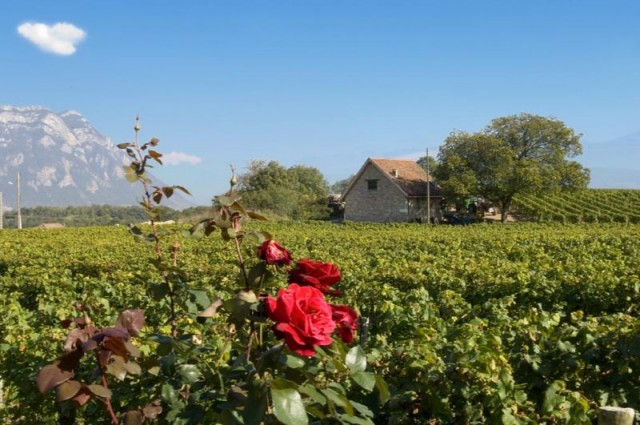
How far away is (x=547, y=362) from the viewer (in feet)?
10.3

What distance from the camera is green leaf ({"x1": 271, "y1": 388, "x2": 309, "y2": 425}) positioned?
59.9 inches

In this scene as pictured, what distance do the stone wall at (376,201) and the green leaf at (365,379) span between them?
47.7 meters

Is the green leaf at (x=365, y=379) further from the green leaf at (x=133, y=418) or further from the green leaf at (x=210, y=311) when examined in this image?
the green leaf at (x=133, y=418)

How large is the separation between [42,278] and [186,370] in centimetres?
828

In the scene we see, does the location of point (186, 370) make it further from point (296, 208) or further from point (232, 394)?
point (296, 208)

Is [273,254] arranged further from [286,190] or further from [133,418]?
[286,190]

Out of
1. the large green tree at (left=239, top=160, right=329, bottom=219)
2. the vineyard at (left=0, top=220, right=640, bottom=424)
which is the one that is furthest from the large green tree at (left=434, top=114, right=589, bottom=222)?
the vineyard at (left=0, top=220, right=640, bottom=424)

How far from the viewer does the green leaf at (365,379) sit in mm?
1858

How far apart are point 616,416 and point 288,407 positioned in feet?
4.45

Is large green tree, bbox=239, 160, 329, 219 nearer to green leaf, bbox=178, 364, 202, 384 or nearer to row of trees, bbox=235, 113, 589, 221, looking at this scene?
row of trees, bbox=235, 113, 589, 221

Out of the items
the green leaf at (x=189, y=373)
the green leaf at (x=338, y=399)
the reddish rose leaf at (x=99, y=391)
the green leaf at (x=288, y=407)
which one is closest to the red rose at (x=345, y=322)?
the green leaf at (x=338, y=399)

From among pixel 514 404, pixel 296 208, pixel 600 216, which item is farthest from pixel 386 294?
pixel 296 208

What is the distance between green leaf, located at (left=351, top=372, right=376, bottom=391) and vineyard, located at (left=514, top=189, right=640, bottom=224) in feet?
143

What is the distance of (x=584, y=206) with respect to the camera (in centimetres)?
5325
